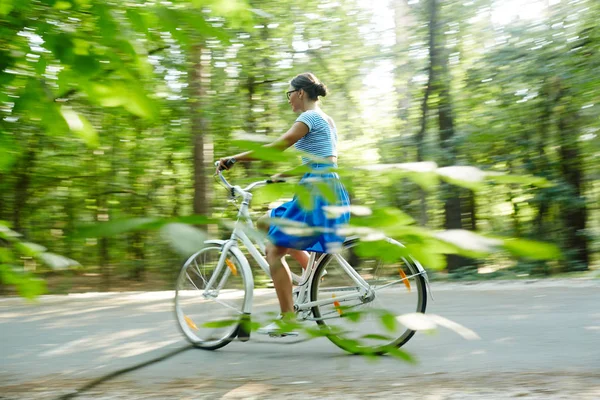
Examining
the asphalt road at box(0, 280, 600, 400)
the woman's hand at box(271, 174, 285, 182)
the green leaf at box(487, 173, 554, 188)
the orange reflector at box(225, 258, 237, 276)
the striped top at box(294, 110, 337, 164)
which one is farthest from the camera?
the orange reflector at box(225, 258, 237, 276)

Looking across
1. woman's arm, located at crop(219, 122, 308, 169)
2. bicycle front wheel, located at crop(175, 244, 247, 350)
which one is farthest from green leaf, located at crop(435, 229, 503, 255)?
bicycle front wheel, located at crop(175, 244, 247, 350)

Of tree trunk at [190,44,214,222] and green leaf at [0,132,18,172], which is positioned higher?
tree trunk at [190,44,214,222]

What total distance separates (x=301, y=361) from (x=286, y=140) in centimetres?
338

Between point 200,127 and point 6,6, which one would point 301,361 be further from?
point 200,127

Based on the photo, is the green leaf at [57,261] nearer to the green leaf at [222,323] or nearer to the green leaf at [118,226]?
the green leaf at [222,323]

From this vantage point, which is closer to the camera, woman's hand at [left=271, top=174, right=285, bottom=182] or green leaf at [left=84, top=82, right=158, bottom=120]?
woman's hand at [left=271, top=174, right=285, bottom=182]

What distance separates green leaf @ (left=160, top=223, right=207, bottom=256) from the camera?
121 centimetres

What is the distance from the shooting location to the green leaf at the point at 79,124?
7.29ft

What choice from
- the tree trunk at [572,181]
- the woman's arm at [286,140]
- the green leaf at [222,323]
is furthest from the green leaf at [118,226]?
the tree trunk at [572,181]

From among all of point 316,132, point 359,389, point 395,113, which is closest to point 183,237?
point 316,132

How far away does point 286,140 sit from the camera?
1.77 m

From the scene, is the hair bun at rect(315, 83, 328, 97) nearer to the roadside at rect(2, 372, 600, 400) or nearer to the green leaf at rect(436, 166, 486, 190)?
the roadside at rect(2, 372, 600, 400)

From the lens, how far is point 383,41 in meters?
11.6

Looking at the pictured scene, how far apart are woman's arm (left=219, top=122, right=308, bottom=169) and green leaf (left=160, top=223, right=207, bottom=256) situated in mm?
226
